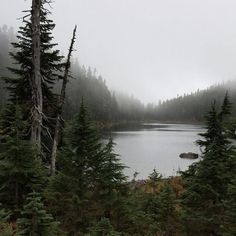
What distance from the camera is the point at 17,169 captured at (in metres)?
8.41

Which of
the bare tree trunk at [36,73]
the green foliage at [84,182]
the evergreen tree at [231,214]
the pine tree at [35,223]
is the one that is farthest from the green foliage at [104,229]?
the bare tree trunk at [36,73]

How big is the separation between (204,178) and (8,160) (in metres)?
6.54

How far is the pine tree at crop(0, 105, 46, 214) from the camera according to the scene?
8531mm

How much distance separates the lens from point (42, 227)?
584cm

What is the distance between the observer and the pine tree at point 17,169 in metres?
8.53

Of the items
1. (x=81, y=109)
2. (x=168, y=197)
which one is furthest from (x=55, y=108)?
(x=168, y=197)

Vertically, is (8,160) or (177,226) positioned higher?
(8,160)

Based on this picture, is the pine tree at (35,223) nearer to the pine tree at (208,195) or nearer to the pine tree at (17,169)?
the pine tree at (17,169)

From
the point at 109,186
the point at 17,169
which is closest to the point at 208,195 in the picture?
the point at 109,186

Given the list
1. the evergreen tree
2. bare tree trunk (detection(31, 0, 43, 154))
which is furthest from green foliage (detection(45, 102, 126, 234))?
the evergreen tree

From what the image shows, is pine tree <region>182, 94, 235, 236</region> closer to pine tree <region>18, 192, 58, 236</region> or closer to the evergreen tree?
the evergreen tree

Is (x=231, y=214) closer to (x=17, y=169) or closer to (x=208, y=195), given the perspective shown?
(x=208, y=195)

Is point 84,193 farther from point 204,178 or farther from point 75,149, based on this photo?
point 204,178

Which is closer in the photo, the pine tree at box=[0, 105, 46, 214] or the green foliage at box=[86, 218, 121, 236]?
the green foliage at box=[86, 218, 121, 236]
